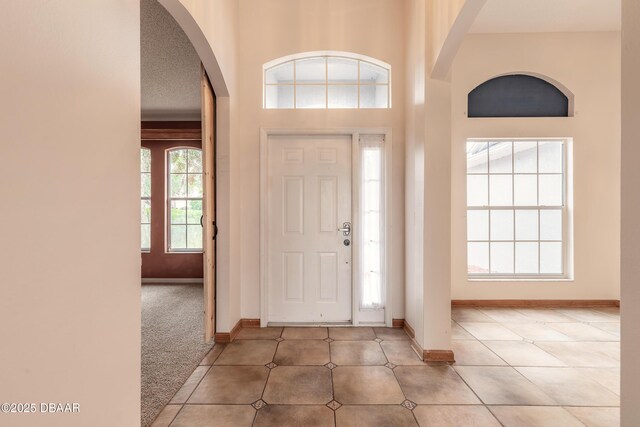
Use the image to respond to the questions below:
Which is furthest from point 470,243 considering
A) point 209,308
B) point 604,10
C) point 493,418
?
point 209,308

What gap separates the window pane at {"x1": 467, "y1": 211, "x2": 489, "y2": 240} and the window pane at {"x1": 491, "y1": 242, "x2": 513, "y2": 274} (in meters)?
0.21

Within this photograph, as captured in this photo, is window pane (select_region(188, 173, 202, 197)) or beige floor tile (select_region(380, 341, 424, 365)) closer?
beige floor tile (select_region(380, 341, 424, 365))

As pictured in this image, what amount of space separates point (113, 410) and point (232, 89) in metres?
2.96

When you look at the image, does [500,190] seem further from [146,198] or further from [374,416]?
[146,198]

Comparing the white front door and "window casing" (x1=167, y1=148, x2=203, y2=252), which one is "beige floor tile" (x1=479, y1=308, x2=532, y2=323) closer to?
the white front door

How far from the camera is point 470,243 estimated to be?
14.5 feet

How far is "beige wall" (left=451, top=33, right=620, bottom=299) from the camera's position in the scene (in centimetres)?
427

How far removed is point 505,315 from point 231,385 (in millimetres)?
3412

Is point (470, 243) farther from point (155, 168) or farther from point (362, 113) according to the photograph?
point (155, 168)

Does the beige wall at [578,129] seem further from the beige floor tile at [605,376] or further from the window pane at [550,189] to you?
the beige floor tile at [605,376]

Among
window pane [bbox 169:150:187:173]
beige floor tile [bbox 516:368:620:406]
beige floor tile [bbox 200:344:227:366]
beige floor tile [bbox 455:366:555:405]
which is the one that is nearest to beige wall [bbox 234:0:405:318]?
beige floor tile [bbox 200:344:227:366]

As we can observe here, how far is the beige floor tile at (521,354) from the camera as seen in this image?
9.05 ft

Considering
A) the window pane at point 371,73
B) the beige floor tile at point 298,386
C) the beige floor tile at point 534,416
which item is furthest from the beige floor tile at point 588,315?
the window pane at point 371,73

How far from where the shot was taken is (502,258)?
4.44 metres
